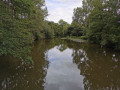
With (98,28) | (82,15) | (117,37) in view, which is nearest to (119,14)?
(117,37)

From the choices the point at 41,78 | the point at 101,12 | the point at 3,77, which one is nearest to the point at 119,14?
the point at 101,12

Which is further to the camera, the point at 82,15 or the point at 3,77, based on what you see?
the point at 82,15

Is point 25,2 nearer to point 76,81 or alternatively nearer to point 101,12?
point 76,81

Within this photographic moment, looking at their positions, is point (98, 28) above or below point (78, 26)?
below

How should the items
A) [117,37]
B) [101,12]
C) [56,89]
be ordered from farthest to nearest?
[101,12]
[117,37]
[56,89]

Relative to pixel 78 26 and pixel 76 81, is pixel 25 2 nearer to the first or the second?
pixel 76 81

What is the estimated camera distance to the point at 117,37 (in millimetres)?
10906

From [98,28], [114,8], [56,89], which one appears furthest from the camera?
[98,28]

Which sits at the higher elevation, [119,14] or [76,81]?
[119,14]

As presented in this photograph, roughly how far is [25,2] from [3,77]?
3.78m

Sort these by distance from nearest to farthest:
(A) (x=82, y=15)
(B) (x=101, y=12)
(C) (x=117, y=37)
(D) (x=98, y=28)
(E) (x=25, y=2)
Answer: (E) (x=25, y=2) < (C) (x=117, y=37) < (B) (x=101, y=12) < (D) (x=98, y=28) < (A) (x=82, y=15)

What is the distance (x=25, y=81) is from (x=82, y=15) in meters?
34.0

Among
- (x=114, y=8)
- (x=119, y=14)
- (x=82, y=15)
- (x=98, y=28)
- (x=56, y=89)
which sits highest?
(x=82, y=15)

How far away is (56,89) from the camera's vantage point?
4047 mm
